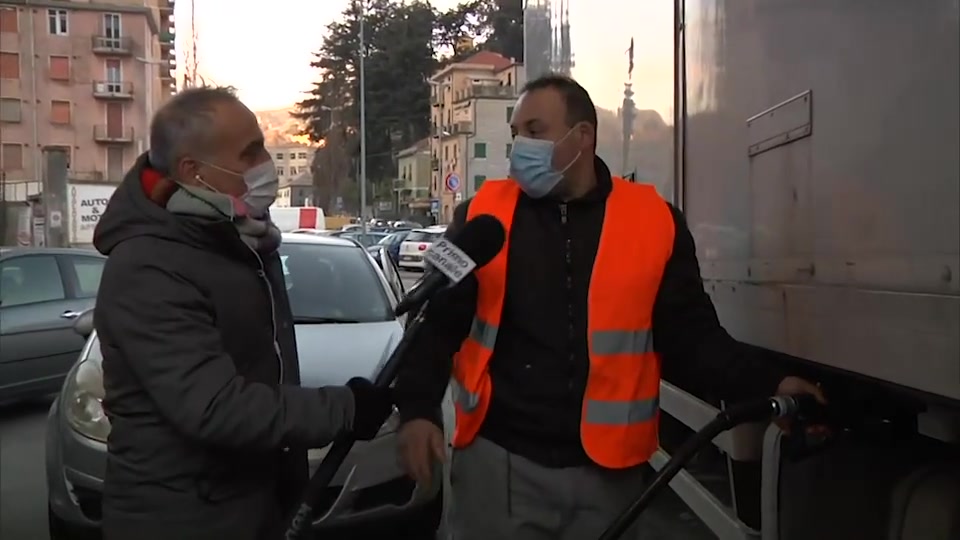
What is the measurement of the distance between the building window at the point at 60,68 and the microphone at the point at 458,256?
69.2 meters

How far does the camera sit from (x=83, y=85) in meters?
69.6

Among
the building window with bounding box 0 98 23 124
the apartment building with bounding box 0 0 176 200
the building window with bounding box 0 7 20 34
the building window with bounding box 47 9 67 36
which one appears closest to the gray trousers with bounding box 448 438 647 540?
the building window with bounding box 0 98 23 124

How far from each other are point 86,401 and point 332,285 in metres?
1.92

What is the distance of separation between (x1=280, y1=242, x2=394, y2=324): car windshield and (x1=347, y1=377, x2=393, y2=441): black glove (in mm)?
3899

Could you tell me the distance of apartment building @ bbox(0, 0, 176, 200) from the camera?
61062mm

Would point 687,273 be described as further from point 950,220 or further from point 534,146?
point 950,220

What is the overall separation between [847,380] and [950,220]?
0.89m

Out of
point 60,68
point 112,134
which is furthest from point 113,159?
point 60,68

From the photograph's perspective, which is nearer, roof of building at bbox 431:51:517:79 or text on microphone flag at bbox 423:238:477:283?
text on microphone flag at bbox 423:238:477:283

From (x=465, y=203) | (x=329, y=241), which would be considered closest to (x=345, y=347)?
(x=329, y=241)

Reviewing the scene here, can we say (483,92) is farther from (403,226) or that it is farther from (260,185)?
(260,185)

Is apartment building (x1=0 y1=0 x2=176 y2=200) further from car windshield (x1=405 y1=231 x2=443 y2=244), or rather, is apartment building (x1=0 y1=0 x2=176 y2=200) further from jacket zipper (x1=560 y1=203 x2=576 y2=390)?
jacket zipper (x1=560 y1=203 x2=576 y2=390)

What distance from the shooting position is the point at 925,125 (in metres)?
2.04

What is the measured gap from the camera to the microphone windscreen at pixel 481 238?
266 centimetres
